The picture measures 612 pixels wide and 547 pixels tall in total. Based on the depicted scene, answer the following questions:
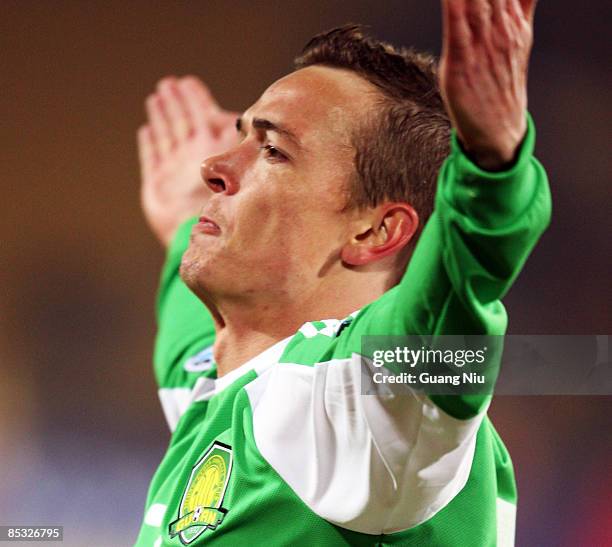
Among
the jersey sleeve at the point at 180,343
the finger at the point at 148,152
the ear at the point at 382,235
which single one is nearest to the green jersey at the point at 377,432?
the ear at the point at 382,235

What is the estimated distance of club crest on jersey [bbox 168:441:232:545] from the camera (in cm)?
98

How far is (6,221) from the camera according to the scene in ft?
7.87

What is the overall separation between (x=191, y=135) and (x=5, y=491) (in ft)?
3.13

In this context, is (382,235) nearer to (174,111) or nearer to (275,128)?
(275,128)

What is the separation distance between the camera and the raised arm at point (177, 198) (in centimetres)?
156

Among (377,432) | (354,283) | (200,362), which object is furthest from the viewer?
(200,362)

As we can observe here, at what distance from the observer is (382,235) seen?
1.13 meters

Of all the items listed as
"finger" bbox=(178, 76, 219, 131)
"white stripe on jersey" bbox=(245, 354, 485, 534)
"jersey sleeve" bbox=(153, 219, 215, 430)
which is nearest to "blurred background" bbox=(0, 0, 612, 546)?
"finger" bbox=(178, 76, 219, 131)

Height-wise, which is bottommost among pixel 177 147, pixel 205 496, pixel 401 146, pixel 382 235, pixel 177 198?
pixel 205 496

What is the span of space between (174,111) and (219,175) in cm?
79

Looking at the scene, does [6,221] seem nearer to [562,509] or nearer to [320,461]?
[562,509]

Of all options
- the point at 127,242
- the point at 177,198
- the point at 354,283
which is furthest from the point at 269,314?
the point at 127,242

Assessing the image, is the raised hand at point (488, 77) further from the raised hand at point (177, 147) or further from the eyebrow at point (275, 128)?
the raised hand at point (177, 147)

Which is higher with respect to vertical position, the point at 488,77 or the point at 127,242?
the point at 127,242
